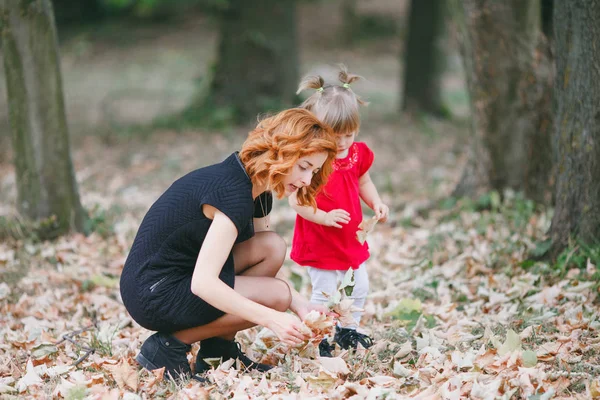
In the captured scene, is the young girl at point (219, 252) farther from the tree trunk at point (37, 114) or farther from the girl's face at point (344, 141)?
the tree trunk at point (37, 114)

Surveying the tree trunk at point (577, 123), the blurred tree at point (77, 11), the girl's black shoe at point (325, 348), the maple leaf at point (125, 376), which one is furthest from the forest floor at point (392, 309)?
the blurred tree at point (77, 11)

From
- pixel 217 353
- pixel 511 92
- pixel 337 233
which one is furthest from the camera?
pixel 511 92

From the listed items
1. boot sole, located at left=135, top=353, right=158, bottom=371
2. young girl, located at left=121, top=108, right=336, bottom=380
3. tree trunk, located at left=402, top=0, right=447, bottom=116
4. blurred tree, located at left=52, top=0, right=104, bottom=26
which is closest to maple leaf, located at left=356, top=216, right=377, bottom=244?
young girl, located at left=121, top=108, right=336, bottom=380

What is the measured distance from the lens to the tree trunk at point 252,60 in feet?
35.7

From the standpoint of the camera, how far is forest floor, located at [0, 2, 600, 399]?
2973 millimetres

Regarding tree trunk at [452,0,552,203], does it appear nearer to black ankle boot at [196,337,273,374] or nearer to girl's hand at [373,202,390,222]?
girl's hand at [373,202,390,222]

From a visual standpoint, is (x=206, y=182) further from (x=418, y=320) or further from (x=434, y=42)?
(x=434, y=42)

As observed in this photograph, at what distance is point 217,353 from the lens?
3.28m

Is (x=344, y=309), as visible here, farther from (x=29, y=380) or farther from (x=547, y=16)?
(x=547, y=16)

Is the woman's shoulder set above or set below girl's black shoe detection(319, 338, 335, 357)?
above

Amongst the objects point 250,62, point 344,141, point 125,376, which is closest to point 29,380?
point 125,376

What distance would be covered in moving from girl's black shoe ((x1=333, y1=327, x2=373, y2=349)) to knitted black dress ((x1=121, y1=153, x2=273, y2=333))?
30.7 inches

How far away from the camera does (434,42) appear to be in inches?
488

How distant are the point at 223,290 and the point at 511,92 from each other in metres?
4.08
